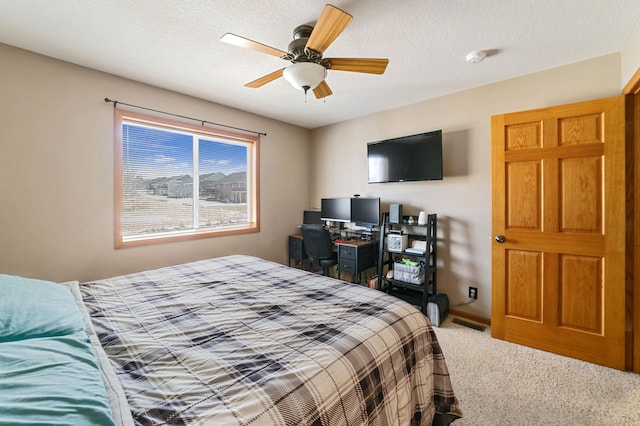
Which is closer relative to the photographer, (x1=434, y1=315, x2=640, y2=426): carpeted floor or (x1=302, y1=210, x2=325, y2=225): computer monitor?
(x1=434, y1=315, x2=640, y2=426): carpeted floor

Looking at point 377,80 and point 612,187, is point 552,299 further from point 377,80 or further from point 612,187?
point 377,80

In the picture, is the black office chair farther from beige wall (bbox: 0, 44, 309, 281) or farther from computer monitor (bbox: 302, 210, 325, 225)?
beige wall (bbox: 0, 44, 309, 281)

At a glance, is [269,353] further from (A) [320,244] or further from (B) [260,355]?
(A) [320,244]

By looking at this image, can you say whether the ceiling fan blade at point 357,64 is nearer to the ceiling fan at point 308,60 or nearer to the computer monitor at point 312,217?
the ceiling fan at point 308,60

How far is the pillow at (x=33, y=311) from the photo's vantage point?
101 centimetres

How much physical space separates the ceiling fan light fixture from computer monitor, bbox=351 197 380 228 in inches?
74.0

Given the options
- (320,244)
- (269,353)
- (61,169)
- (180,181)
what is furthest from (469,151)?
(61,169)

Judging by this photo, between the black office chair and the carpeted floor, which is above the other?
the black office chair

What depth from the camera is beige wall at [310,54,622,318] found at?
236 cm

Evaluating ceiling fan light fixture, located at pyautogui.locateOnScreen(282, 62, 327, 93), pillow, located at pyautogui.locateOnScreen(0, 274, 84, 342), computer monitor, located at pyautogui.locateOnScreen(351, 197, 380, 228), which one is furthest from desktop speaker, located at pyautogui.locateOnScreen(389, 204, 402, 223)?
pillow, located at pyautogui.locateOnScreen(0, 274, 84, 342)

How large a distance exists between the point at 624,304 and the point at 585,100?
1702mm

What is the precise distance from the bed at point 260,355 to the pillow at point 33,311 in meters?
0.07

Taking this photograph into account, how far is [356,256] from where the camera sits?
3.31 metres

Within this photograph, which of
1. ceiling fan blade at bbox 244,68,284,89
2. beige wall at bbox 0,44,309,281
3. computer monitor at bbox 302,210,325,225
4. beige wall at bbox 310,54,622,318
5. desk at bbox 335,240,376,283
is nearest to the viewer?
ceiling fan blade at bbox 244,68,284,89
